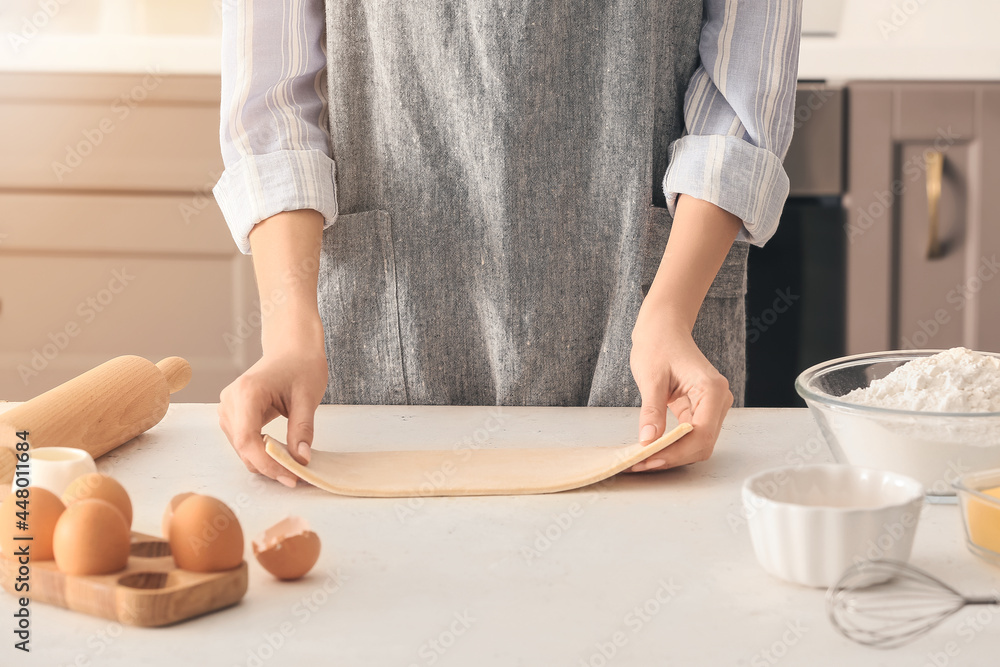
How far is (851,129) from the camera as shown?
64.6 inches

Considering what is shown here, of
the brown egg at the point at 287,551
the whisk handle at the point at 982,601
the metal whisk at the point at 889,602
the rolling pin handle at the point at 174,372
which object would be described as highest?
the rolling pin handle at the point at 174,372

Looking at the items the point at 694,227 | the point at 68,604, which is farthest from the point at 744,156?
the point at 68,604

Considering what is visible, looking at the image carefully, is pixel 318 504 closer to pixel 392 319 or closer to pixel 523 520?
pixel 523 520

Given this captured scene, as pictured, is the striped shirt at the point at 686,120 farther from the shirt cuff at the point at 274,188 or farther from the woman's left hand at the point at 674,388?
the woman's left hand at the point at 674,388

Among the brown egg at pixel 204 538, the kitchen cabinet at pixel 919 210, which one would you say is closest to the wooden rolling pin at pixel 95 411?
the brown egg at pixel 204 538

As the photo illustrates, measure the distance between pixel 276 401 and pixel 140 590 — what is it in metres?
0.28

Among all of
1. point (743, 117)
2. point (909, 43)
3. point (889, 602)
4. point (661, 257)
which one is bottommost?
point (889, 602)

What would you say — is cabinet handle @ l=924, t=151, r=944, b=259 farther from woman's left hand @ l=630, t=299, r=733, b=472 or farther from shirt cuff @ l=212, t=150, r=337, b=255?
shirt cuff @ l=212, t=150, r=337, b=255

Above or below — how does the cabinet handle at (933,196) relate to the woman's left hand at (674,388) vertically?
above

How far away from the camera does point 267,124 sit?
86 cm

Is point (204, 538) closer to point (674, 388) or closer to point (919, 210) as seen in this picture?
point (674, 388)

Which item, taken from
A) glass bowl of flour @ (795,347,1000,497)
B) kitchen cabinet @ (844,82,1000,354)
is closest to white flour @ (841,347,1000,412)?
glass bowl of flour @ (795,347,1000,497)

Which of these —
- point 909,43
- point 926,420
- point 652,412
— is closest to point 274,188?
point 652,412

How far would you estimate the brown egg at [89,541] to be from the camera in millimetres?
415
